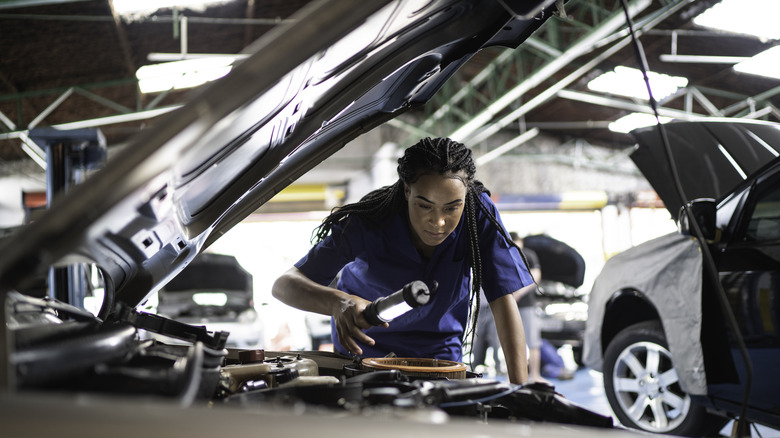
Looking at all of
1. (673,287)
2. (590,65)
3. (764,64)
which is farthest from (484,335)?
(764,64)

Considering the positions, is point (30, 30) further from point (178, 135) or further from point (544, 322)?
point (178, 135)

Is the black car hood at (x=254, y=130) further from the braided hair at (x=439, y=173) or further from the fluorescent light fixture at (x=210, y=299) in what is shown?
the fluorescent light fixture at (x=210, y=299)

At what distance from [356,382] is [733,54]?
30.1 ft

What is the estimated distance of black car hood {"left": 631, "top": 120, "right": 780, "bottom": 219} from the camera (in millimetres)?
3010

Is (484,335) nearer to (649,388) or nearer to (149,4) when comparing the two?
(649,388)

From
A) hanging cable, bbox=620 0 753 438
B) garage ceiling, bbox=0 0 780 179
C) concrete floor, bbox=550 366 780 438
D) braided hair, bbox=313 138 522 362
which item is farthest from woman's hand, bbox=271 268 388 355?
garage ceiling, bbox=0 0 780 179

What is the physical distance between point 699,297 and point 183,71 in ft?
23.0

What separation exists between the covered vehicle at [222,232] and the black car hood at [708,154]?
2.08 meters

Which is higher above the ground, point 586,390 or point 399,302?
point 399,302

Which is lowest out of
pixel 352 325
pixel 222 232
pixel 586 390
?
pixel 586 390

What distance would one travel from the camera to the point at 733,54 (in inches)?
326

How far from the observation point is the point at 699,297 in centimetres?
265

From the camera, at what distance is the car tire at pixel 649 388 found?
296 centimetres

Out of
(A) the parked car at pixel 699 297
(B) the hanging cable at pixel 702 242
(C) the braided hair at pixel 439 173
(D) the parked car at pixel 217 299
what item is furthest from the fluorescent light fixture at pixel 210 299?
(B) the hanging cable at pixel 702 242
